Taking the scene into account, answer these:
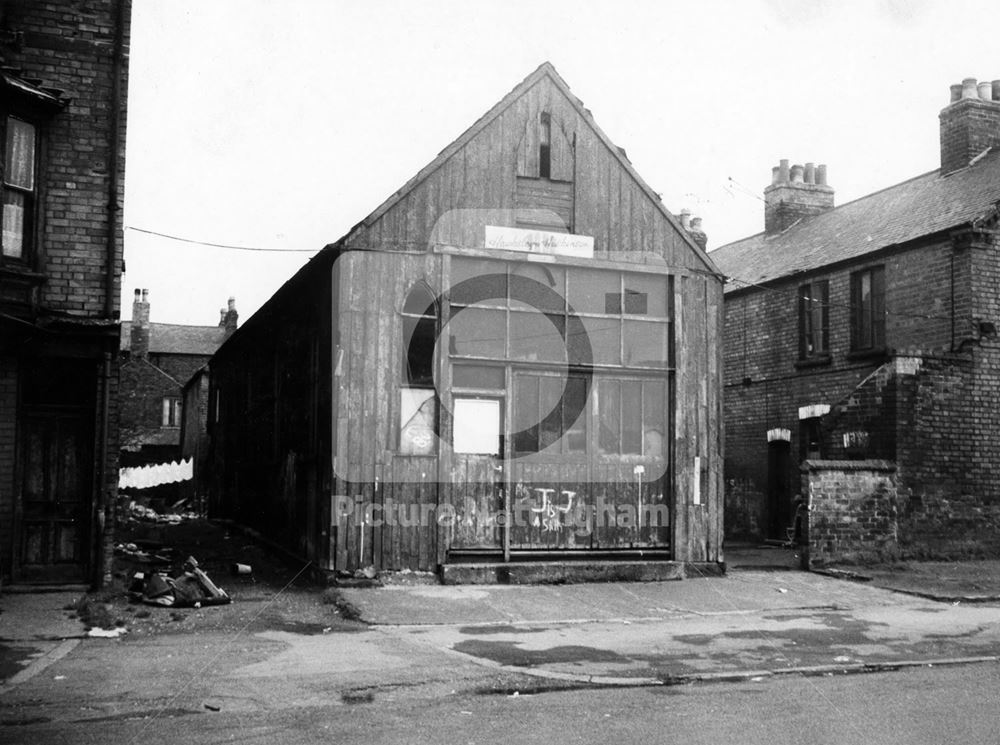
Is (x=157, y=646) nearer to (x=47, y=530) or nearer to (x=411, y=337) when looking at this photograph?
(x=47, y=530)

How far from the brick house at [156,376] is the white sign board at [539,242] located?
32.4m

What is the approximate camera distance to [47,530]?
486 inches

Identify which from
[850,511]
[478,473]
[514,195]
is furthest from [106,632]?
[850,511]

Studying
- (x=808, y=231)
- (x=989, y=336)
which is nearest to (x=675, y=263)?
(x=989, y=336)

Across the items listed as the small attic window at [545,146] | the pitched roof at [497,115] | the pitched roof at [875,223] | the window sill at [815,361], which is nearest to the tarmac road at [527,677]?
the pitched roof at [497,115]

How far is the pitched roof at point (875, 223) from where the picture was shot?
772 inches

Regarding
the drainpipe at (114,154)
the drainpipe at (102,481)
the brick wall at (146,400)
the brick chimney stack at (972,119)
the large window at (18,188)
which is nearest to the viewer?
the large window at (18,188)

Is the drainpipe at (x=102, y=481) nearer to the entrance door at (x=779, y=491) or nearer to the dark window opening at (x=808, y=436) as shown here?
the dark window opening at (x=808, y=436)

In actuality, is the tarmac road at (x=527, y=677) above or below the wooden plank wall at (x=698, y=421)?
below

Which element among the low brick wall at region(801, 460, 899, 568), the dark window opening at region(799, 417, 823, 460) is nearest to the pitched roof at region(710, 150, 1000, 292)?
the dark window opening at region(799, 417, 823, 460)

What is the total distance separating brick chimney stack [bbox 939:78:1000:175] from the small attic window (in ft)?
39.0

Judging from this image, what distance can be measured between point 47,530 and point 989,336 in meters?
15.9

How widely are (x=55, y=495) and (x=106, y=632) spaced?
10.0ft

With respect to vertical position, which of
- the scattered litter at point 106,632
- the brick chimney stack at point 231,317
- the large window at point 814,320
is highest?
the brick chimney stack at point 231,317
